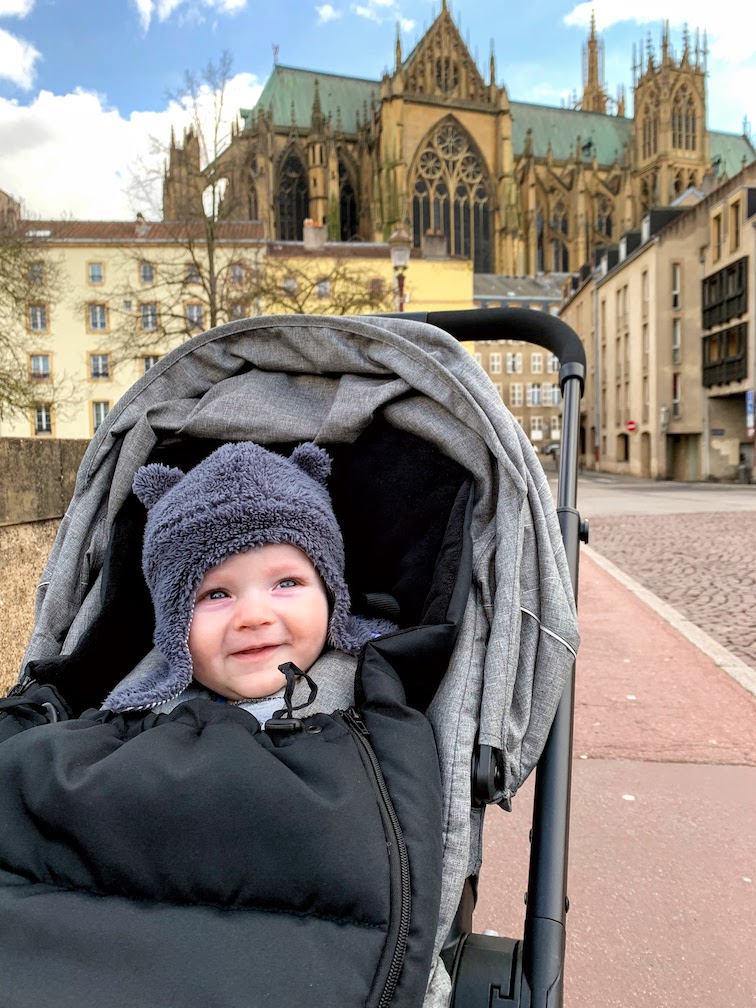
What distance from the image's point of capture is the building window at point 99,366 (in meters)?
40.8

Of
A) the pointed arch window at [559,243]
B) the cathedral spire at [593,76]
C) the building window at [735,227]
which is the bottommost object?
the building window at [735,227]

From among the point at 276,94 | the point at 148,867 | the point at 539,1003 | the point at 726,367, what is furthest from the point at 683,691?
the point at 276,94

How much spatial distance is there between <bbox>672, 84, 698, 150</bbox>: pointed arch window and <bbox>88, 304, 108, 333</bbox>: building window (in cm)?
5072

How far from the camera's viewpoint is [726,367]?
109 ft

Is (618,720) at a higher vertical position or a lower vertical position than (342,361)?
lower

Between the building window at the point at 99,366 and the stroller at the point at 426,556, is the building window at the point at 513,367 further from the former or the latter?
the stroller at the point at 426,556

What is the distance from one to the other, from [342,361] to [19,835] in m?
1.29

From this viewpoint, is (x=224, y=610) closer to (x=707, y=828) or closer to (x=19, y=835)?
(x=19, y=835)

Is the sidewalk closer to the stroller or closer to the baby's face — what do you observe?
the stroller

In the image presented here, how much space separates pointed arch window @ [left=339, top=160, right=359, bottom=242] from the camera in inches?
2419

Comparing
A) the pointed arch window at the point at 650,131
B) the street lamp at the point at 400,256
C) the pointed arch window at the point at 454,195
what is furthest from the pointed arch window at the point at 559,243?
the street lamp at the point at 400,256

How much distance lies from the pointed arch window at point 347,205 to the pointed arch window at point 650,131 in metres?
26.0

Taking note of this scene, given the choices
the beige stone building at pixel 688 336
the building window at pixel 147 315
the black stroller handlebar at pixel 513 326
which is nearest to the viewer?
the black stroller handlebar at pixel 513 326

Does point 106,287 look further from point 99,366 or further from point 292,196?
point 292,196
